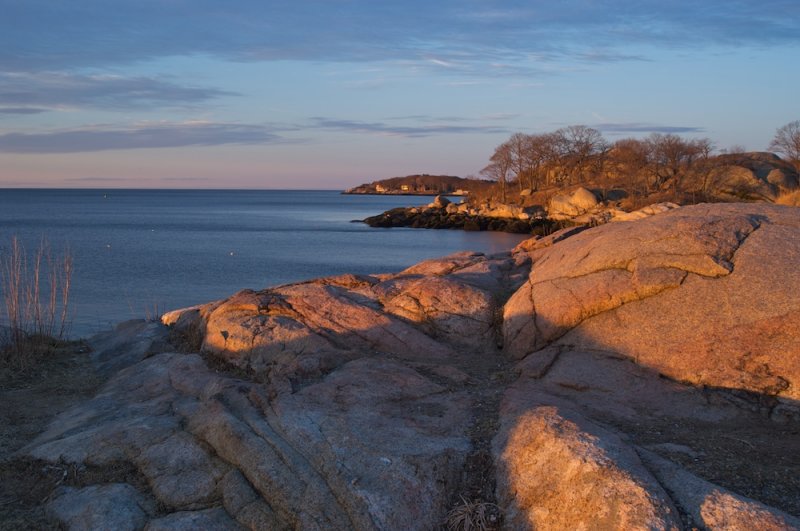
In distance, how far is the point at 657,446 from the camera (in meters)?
6.93

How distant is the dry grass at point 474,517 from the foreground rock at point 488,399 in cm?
4

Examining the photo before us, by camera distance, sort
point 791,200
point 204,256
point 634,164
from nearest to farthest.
Result: 1. point 791,200
2. point 204,256
3. point 634,164

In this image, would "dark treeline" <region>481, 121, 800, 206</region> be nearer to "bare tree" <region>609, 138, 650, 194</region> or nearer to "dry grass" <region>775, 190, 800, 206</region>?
"bare tree" <region>609, 138, 650, 194</region>

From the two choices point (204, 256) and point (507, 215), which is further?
point (507, 215)

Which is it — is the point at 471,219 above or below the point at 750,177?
below

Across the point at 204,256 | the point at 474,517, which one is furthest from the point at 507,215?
the point at 474,517

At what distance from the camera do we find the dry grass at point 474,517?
19.9 ft

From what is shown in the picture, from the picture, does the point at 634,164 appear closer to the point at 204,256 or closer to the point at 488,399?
the point at 204,256

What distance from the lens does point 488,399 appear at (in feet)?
27.2

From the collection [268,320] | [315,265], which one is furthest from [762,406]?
[315,265]

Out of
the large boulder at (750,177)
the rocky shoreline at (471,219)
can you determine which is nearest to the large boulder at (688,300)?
the large boulder at (750,177)

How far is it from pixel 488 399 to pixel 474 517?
230 centimetres

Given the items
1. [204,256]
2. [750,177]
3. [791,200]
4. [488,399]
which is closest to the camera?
[488,399]

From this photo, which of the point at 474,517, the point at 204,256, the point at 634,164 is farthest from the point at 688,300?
the point at 634,164
